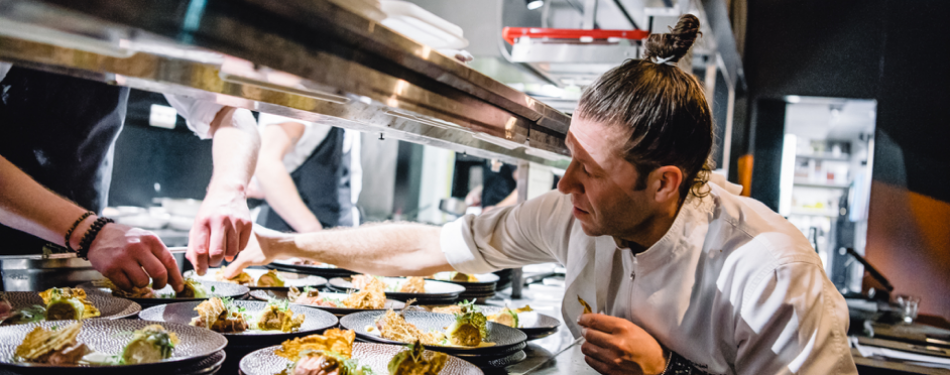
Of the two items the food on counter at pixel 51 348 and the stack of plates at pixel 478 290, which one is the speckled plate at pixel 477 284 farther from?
the food on counter at pixel 51 348

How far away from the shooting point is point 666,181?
54.2 inches

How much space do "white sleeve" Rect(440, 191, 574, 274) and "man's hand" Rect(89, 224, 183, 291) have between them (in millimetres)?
836

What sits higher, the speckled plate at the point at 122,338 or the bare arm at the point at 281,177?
the bare arm at the point at 281,177

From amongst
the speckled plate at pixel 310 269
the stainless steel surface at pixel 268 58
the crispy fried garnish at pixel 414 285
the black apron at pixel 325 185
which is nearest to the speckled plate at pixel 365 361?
the stainless steel surface at pixel 268 58

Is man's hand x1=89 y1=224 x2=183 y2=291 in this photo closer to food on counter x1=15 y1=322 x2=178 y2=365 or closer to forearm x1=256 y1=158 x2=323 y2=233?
food on counter x1=15 y1=322 x2=178 y2=365

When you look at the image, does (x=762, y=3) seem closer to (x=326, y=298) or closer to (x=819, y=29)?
(x=819, y=29)

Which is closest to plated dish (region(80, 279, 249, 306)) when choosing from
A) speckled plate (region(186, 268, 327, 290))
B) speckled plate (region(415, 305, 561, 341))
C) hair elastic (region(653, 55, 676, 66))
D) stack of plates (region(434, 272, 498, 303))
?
speckled plate (region(186, 268, 327, 290))

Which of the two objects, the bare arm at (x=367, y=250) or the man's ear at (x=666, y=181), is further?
the bare arm at (x=367, y=250)

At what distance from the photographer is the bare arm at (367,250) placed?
6.20ft

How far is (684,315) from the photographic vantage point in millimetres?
1479

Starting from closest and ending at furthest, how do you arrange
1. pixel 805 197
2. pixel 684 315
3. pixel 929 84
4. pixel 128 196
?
pixel 684 315, pixel 128 196, pixel 929 84, pixel 805 197

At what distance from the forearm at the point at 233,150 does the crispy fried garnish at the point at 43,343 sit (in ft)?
2.27

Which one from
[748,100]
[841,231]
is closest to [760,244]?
[748,100]

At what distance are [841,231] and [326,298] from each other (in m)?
5.69
